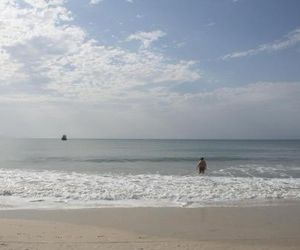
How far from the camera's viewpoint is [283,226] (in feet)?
37.1

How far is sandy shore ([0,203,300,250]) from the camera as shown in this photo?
29.7 ft

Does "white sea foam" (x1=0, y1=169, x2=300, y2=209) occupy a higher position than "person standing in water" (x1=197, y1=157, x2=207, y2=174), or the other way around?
"person standing in water" (x1=197, y1=157, x2=207, y2=174)

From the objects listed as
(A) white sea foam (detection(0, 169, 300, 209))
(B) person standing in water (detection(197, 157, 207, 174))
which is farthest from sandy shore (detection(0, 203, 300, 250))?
(B) person standing in water (detection(197, 157, 207, 174))

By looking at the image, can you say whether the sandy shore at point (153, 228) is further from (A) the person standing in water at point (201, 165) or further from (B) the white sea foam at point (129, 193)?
(A) the person standing in water at point (201, 165)

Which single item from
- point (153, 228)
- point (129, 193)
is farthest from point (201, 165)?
point (153, 228)

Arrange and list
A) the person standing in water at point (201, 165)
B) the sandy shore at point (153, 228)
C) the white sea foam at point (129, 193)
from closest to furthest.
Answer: the sandy shore at point (153, 228) < the white sea foam at point (129, 193) < the person standing in water at point (201, 165)

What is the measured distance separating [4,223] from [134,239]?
13.3 ft

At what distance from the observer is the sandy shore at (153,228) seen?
29.7 ft

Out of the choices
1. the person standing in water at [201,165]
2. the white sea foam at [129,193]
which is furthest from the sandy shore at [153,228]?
the person standing in water at [201,165]

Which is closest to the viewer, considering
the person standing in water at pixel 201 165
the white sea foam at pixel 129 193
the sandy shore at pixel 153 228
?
the sandy shore at pixel 153 228

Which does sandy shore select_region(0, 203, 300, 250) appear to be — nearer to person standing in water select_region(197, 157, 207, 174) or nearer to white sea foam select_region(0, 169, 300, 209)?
white sea foam select_region(0, 169, 300, 209)

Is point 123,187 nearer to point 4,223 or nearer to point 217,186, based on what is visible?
point 217,186

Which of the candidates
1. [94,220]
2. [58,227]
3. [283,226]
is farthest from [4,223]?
[283,226]

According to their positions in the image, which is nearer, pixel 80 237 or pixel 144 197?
pixel 80 237
